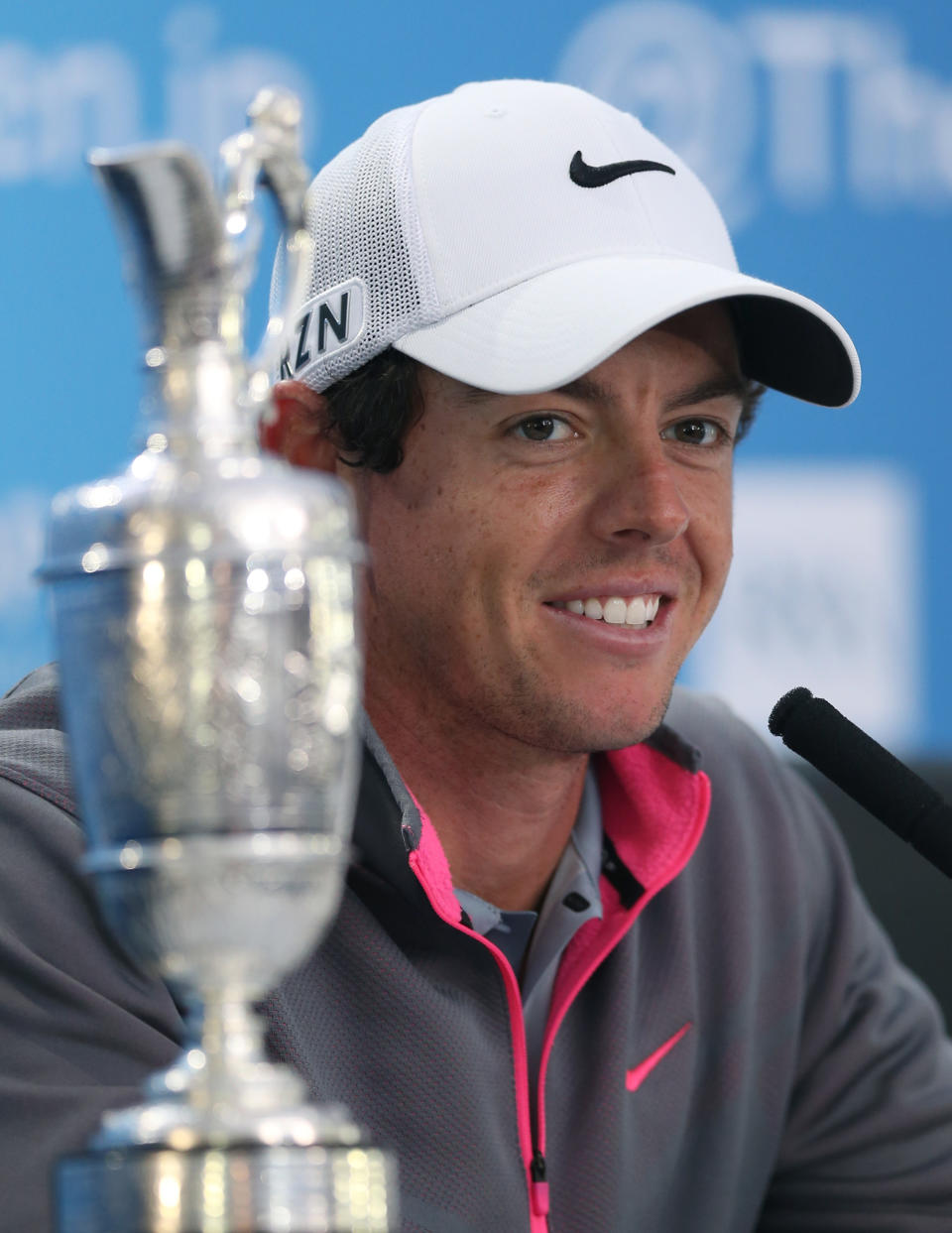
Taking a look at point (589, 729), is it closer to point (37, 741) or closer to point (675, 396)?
point (675, 396)

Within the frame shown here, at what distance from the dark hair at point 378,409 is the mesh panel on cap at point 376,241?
2 centimetres

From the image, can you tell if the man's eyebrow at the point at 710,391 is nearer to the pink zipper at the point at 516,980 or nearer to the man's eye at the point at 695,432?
the man's eye at the point at 695,432

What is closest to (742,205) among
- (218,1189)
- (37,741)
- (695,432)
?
(695,432)

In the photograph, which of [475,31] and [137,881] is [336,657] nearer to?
[137,881]

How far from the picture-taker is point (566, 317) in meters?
0.93

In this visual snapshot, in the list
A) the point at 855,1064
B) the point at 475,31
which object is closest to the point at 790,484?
the point at 475,31

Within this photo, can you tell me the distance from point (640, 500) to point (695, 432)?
0.10 m

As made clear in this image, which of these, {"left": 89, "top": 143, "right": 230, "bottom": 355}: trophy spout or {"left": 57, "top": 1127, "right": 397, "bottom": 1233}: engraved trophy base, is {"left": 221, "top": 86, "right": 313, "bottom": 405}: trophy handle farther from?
{"left": 57, "top": 1127, "right": 397, "bottom": 1233}: engraved trophy base

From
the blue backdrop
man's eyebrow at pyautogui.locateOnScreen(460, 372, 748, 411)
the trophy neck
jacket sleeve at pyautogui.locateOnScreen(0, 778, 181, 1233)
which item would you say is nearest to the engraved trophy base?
the trophy neck

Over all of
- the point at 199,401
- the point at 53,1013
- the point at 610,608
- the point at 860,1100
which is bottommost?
the point at 860,1100

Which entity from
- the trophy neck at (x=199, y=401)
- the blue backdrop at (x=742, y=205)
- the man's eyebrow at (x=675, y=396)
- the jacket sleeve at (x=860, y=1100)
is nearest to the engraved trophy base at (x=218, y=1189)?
the trophy neck at (x=199, y=401)

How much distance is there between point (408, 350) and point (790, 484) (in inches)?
42.2

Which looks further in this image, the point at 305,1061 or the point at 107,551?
the point at 305,1061

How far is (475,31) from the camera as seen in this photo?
1.97m
